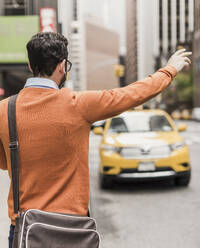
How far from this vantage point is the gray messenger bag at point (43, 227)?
5.16 feet

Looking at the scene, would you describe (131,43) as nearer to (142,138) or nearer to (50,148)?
(142,138)

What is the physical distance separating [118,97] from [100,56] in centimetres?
15885

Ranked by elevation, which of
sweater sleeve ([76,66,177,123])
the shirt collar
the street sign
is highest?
the street sign

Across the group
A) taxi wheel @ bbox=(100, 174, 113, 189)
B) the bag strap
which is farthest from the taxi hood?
the bag strap

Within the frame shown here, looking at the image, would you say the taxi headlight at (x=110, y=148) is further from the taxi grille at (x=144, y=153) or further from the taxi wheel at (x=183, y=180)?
the taxi wheel at (x=183, y=180)

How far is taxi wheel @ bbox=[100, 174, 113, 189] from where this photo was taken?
733cm

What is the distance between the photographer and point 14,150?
163 centimetres

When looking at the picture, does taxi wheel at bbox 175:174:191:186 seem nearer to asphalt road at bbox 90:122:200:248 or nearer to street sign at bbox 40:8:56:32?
asphalt road at bbox 90:122:200:248

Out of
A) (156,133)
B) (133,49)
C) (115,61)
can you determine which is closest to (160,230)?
(156,133)

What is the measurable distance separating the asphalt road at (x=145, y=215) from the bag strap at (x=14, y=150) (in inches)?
103

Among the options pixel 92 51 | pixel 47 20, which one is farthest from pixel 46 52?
pixel 92 51

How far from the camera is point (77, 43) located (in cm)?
14612

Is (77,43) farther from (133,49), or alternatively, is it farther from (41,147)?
(41,147)

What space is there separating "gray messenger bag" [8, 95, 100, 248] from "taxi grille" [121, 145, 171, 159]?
5.62 meters
